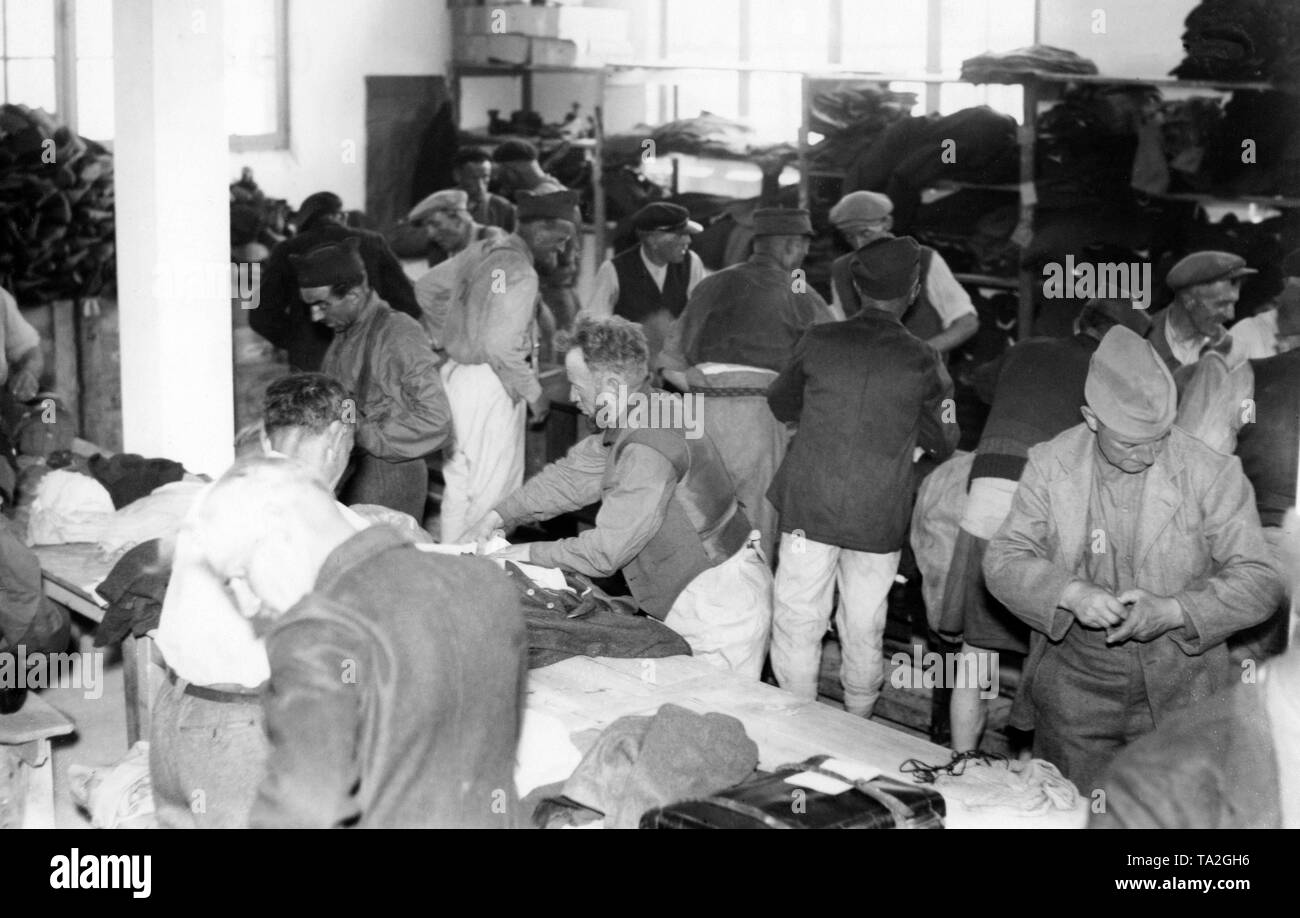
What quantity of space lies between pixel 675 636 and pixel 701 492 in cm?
54

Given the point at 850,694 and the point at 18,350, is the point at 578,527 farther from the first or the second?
the point at 18,350

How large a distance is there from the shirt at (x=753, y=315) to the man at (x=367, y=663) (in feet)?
12.9

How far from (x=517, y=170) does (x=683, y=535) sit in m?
5.40

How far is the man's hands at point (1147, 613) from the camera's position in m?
4.10

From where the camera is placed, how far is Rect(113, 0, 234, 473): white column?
244 inches

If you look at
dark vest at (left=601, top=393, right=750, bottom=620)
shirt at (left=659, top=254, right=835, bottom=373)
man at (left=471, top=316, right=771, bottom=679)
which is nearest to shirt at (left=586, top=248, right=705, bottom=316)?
shirt at (left=659, top=254, right=835, bottom=373)

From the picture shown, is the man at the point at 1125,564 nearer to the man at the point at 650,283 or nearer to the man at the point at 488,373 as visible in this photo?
the man at the point at 488,373

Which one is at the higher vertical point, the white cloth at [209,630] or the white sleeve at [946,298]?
the white sleeve at [946,298]

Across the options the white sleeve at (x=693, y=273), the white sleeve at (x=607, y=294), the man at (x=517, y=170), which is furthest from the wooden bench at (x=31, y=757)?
the man at (x=517, y=170)

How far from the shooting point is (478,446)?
23.7 feet

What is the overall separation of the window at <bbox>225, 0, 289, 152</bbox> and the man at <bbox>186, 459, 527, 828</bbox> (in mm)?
8477

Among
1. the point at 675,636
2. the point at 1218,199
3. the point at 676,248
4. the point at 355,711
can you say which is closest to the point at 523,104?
the point at 676,248

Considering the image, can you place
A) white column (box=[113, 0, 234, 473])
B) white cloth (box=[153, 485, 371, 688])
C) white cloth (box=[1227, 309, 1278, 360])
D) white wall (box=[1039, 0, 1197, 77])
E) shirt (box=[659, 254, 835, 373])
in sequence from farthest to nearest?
white wall (box=[1039, 0, 1197, 77]) < shirt (box=[659, 254, 835, 373]) < white cloth (box=[1227, 309, 1278, 360]) < white column (box=[113, 0, 234, 473]) < white cloth (box=[153, 485, 371, 688])

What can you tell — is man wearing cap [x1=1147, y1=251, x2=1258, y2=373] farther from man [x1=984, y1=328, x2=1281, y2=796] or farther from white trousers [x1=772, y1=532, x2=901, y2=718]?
man [x1=984, y1=328, x2=1281, y2=796]
